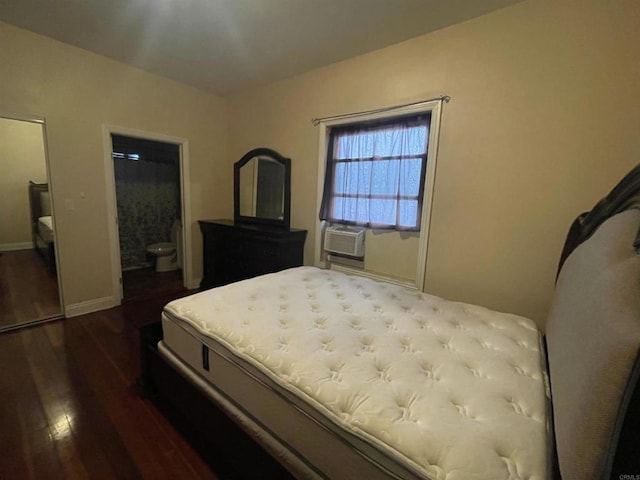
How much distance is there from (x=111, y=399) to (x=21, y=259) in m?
3.75

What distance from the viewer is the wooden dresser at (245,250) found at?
2943 millimetres

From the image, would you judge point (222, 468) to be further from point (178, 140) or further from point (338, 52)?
point (178, 140)

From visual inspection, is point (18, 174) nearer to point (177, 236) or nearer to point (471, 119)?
point (177, 236)

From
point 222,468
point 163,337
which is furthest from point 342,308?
point 163,337

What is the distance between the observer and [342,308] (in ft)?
5.39

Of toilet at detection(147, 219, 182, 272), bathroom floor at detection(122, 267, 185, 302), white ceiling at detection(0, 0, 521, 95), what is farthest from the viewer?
toilet at detection(147, 219, 182, 272)

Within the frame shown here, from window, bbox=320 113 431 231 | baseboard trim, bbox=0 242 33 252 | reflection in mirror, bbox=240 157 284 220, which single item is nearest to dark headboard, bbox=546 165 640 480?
window, bbox=320 113 431 231

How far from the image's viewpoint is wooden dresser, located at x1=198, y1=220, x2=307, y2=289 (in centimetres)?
294

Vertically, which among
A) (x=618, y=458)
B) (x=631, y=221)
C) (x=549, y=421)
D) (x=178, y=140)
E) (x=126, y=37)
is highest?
(x=126, y=37)

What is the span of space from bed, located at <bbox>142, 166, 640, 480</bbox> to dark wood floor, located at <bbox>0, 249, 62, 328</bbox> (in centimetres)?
199

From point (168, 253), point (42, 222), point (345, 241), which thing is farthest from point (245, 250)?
point (42, 222)

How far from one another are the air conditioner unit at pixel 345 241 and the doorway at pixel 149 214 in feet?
6.82

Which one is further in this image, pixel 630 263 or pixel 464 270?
pixel 464 270

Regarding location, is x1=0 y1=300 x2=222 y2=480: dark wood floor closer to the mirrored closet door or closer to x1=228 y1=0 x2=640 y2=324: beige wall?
the mirrored closet door
